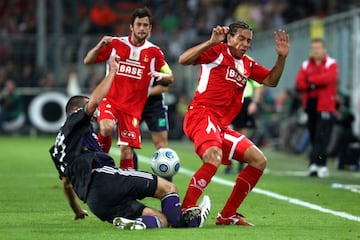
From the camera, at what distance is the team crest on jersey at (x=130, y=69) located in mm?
13305

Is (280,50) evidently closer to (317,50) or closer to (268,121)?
(317,50)

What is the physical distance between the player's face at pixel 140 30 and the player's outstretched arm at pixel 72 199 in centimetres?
295

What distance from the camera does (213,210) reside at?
12.2 meters

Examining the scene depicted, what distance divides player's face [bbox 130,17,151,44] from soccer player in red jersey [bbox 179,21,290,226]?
2.05 meters

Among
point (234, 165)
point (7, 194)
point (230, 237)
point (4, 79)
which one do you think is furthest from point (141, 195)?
point (4, 79)

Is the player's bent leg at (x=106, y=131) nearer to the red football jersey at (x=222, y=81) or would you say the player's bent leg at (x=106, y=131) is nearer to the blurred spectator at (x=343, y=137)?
the red football jersey at (x=222, y=81)

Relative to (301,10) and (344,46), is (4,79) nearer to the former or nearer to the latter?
(301,10)

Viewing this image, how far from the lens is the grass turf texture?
31.8 feet

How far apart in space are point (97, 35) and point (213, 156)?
22451 millimetres

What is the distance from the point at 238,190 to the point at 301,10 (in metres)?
22.1

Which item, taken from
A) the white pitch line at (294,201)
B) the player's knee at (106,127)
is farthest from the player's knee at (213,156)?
the player's knee at (106,127)

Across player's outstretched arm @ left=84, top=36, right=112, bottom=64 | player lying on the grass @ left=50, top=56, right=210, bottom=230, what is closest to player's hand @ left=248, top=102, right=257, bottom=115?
player's outstretched arm @ left=84, top=36, right=112, bottom=64

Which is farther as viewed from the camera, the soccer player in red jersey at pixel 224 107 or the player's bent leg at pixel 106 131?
the player's bent leg at pixel 106 131

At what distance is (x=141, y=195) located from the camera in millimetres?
10094
